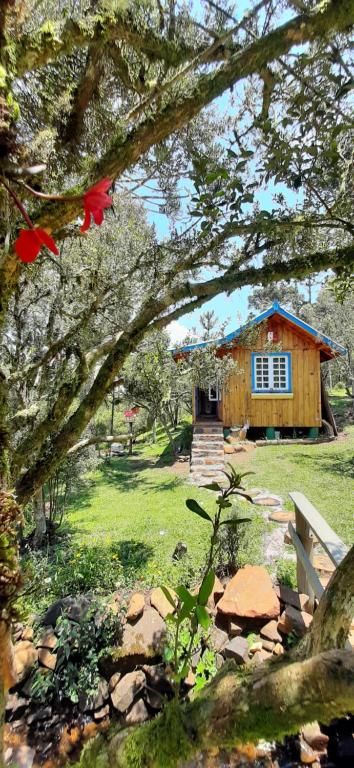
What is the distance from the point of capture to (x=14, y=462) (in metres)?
1.90

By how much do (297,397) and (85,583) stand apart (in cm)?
1192

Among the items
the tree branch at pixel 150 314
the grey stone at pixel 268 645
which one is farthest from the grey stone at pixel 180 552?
the tree branch at pixel 150 314

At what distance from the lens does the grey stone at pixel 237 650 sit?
3043mm

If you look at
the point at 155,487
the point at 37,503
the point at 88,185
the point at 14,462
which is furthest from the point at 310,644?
the point at 155,487

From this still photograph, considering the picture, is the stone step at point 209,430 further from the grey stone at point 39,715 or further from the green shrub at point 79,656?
the grey stone at point 39,715

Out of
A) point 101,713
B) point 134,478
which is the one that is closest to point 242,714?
point 101,713

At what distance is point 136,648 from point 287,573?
2.35 metres

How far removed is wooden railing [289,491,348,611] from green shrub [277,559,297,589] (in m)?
0.24

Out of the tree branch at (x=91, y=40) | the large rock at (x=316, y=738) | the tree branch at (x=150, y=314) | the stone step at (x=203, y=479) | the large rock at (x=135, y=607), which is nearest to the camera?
the tree branch at (x=91, y=40)

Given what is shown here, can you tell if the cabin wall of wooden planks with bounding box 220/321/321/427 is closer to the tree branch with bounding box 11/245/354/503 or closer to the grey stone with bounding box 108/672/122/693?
the grey stone with bounding box 108/672/122/693

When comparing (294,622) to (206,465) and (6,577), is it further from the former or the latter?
(206,465)

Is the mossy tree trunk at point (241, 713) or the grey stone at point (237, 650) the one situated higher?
the mossy tree trunk at point (241, 713)

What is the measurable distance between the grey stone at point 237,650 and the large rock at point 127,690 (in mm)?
804

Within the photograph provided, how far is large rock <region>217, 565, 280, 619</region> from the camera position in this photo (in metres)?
3.49
